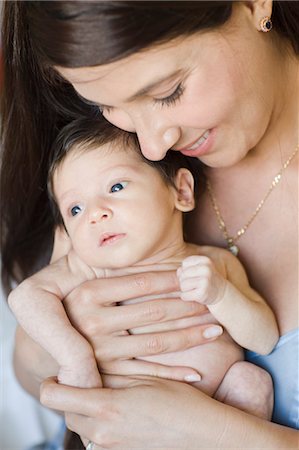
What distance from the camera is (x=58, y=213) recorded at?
1.48 meters

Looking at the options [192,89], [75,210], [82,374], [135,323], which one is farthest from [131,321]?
[192,89]

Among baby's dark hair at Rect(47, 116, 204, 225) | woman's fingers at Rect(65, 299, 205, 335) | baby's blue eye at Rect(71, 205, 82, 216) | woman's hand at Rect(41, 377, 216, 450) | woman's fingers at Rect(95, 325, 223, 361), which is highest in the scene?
baby's dark hair at Rect(47, 116, 204, 225)

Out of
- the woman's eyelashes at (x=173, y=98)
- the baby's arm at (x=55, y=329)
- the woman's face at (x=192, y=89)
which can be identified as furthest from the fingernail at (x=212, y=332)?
the woman's eyelashes at (x=173, y=98)

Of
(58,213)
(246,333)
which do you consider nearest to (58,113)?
(58,213)

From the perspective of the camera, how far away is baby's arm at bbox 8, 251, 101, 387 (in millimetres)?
1308

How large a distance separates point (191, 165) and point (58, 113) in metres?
0.30

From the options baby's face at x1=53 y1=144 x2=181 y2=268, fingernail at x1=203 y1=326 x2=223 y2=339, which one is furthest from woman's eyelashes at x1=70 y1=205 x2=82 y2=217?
fingernail at x1=203 y1=326 x2=223 y2=339

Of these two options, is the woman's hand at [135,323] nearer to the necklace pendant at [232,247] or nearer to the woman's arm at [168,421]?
the woman's arm at [168,421]

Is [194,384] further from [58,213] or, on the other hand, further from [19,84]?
[19,84]

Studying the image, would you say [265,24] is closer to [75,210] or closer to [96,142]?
[96,142]

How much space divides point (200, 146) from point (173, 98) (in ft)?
0.49

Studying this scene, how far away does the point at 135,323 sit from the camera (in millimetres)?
1332

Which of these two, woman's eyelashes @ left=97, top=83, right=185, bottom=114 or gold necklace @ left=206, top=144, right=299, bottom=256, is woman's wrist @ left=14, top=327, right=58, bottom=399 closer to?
gold necklace @ left=206, top=144, right=299, bottom=256

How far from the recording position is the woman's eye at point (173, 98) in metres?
1.15
